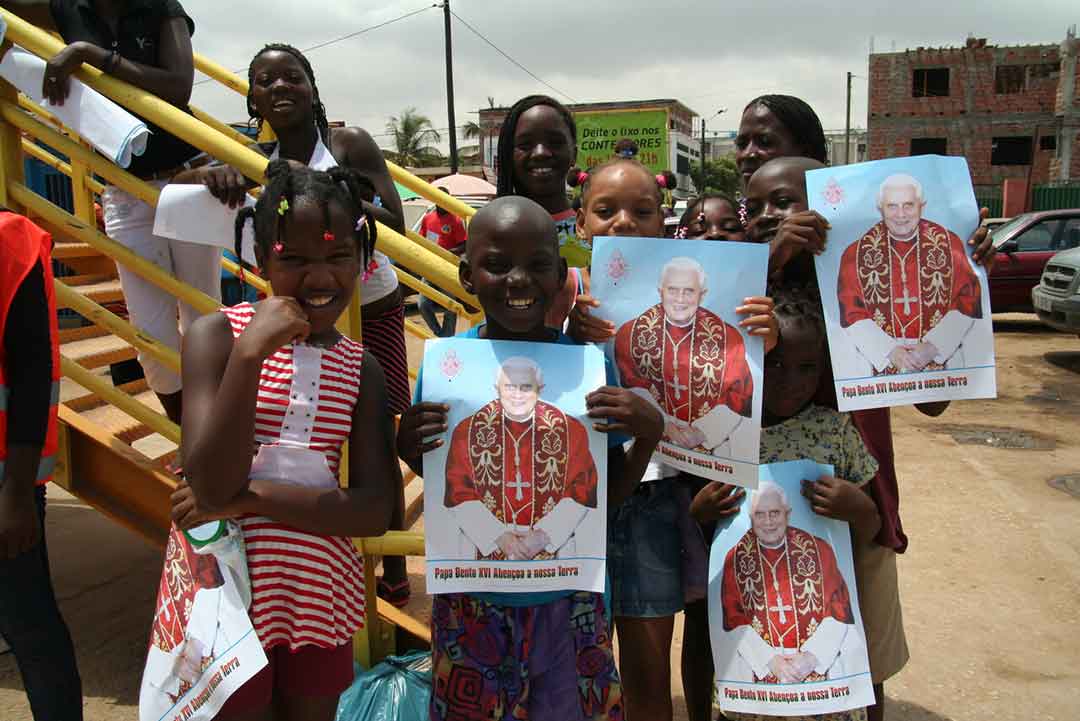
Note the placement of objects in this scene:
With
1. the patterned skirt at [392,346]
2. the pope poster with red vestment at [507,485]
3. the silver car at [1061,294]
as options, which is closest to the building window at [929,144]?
the silver car at [1061,294]

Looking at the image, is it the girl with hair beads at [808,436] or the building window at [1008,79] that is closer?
the girl with hair beads at [808,436]

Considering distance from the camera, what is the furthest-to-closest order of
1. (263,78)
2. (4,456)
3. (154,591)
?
(154,591) < (263,78) < (4,456)

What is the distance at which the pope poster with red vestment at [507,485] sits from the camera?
1625 millimetres

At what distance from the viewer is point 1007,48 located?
34.0m

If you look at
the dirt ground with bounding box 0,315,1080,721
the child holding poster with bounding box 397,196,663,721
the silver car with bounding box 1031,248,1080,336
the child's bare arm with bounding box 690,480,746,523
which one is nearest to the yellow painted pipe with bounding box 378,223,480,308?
the child holding poster with bounding box 397,196,663,721

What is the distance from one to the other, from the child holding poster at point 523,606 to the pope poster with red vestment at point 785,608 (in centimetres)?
29

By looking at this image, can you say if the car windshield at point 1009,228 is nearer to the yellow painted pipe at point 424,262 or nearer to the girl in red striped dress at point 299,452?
the yellow painted pipe at point 424,262

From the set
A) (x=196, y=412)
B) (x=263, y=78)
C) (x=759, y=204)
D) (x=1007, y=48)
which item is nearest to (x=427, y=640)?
(x=196, y=412)

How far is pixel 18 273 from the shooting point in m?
1.81

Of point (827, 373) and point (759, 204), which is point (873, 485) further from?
point (759, 204)

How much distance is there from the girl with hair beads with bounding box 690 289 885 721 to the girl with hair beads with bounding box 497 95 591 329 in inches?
26.7

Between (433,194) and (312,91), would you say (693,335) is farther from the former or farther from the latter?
(433,194)

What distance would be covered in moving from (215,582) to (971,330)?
1.66 m

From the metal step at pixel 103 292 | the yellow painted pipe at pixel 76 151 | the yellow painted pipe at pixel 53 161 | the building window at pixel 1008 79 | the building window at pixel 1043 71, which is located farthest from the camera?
the building window at pixel 1008 79
